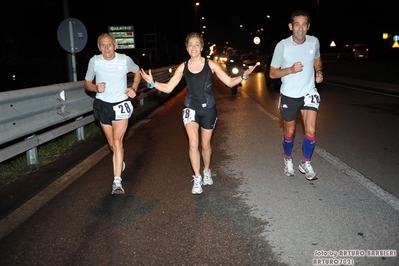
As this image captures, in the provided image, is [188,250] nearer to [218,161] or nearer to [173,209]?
[173,209]

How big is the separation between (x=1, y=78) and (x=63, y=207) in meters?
18.7

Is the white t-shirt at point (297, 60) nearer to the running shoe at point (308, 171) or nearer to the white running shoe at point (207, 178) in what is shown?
the running shoe at point (308, 171)

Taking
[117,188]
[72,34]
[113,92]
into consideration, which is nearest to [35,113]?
[113,92]

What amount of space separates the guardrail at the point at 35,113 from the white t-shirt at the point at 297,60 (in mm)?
1917

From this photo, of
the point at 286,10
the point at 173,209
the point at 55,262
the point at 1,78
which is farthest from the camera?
the point at 286,10

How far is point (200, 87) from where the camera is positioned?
5.21 meters

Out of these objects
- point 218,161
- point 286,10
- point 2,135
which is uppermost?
point 286,10

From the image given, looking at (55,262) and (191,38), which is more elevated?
(191,38)

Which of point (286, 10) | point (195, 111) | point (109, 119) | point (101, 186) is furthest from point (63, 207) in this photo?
point (286, 10)

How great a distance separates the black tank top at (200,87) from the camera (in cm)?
519

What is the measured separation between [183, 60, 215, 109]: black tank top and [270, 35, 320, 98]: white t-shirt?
96 cm

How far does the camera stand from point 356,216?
4.35 m

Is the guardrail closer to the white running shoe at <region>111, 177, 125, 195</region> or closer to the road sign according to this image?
the road sign

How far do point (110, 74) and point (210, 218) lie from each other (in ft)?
7.39
